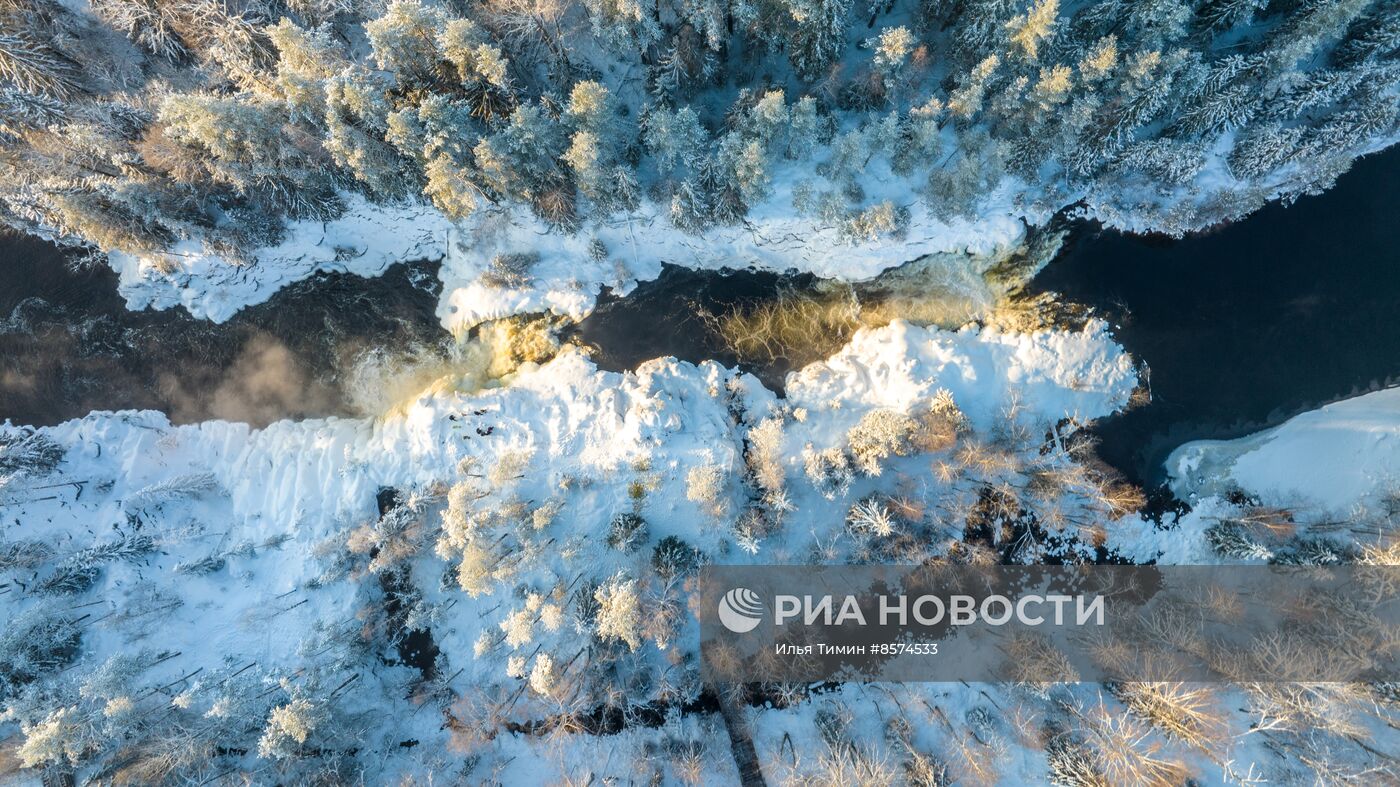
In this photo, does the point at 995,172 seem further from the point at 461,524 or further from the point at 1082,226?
the point at 461,524

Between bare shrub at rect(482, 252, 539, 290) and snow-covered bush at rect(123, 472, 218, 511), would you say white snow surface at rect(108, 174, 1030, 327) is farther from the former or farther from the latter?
snow-covered bush at rect(123, 472, 218, 511)

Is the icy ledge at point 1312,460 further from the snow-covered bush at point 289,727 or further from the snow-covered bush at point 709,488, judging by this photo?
the snow-covered bush at point 289,727

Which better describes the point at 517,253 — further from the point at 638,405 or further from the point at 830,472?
the point at 830,472

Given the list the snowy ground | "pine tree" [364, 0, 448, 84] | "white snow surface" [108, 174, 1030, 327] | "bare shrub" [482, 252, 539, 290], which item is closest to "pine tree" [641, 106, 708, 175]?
"white snow surface" [108, 174, 1030, 327]

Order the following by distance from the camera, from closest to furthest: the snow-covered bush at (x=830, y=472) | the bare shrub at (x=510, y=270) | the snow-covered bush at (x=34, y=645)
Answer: the snow-covered bush at (x=34, y=645) < the snow-covered bush at (x=830, y=472) < the bare shrub at (x=510, y=270)

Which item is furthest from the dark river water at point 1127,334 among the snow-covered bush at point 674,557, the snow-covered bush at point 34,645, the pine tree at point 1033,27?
the pine tree at point 1033,27

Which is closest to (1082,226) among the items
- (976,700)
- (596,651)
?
(976,700)
